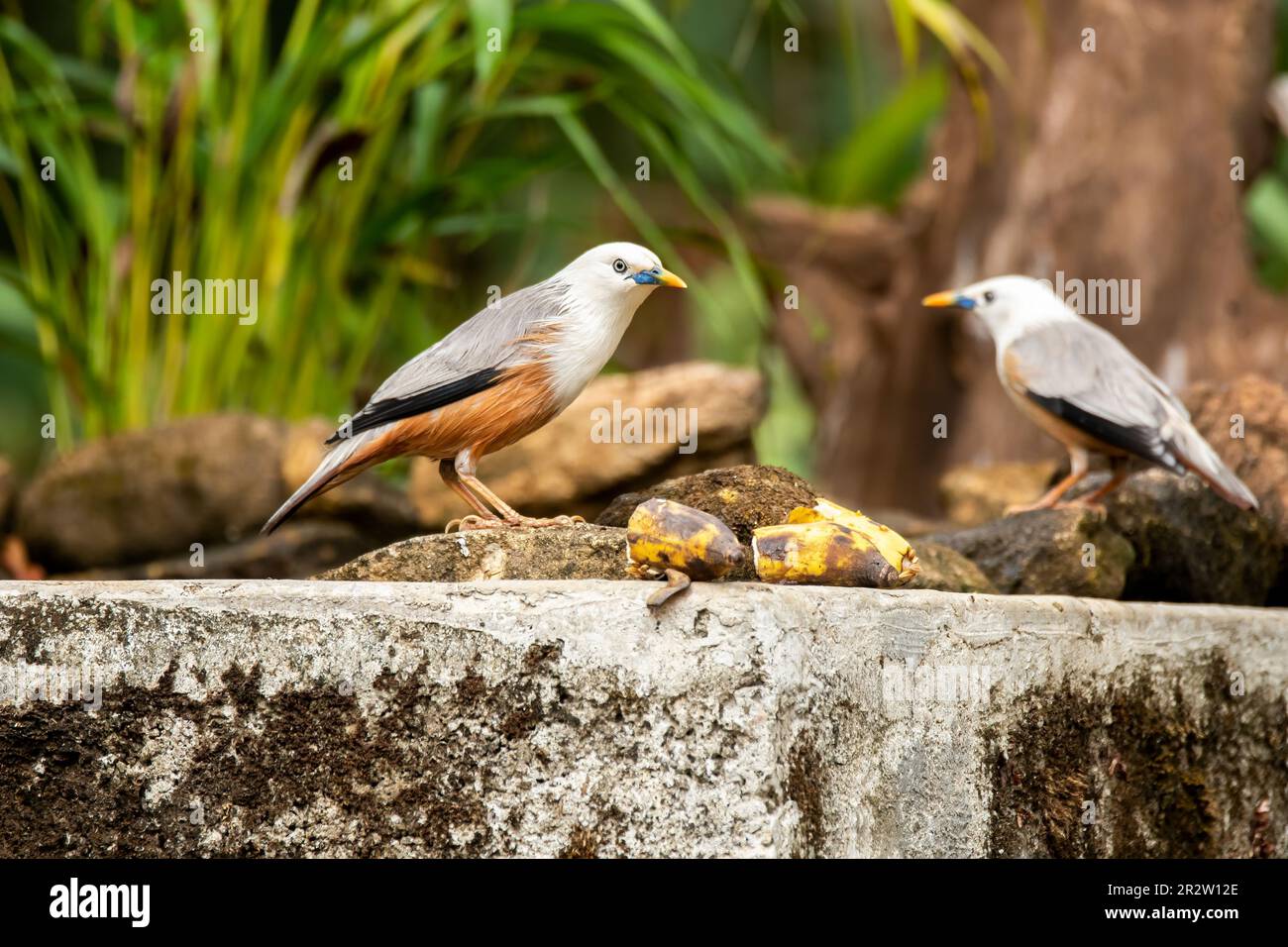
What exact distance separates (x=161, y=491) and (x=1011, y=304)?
2658 mm

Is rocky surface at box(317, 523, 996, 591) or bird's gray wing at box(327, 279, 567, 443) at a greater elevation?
bird's gray wing at box(327, 279, 567, 443)

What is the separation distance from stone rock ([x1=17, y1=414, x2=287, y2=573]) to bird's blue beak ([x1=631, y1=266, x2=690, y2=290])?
6.32 feet

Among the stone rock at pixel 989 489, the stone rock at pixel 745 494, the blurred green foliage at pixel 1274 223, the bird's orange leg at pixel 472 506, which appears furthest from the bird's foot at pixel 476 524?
the blurred green foliage at pixel 1274 223

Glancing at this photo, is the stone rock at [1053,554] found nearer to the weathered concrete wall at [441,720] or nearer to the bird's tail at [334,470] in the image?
the weathered concrete wall at [441,720]

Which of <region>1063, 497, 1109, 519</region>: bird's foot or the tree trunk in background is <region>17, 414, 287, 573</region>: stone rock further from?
<region>1063, 497, 1109, 519</region>: bird's foot

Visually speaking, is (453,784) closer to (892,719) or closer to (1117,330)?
(892,719)

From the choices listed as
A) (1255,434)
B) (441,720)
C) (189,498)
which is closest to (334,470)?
(441,720)

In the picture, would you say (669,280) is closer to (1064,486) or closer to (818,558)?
(818,558)

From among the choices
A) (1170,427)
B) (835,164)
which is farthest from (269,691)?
(835,164)

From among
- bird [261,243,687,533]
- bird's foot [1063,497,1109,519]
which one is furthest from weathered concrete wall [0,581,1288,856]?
bird's foot [1063,497,1109,519]

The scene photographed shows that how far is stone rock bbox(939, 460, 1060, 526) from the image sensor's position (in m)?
5.05

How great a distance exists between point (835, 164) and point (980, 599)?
7.27m

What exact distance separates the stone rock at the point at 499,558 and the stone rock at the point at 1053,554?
115 centimetres

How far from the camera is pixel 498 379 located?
3086 millimetres
